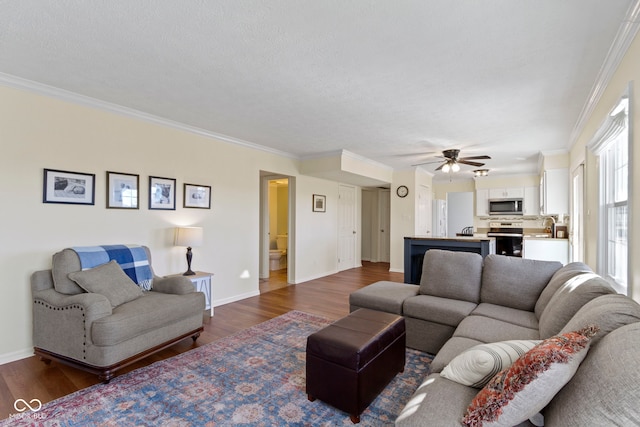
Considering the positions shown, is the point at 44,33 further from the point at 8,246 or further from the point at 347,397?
the point at 347,397

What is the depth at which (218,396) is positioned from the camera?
216cm

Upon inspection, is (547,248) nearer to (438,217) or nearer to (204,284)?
(438,217)

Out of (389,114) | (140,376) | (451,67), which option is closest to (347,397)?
(140,376)

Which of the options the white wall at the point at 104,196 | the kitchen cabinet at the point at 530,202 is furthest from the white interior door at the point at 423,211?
the white wall at the point at 104,196

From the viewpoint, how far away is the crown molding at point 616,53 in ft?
5.73

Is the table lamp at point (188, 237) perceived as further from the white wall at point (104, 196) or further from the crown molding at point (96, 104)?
the crown molding at point (96, 104)

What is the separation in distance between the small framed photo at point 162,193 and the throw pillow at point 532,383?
11.9 ft

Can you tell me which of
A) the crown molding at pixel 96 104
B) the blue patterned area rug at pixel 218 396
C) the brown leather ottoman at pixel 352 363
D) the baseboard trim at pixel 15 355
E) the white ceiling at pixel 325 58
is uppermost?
the white ceiling at pixel 325 58

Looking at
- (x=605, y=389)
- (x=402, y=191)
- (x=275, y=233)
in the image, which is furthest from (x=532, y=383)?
(x=275, y=233)

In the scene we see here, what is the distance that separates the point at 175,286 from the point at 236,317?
1.03 metres

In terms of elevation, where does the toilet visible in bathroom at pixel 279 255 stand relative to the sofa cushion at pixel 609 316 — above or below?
below

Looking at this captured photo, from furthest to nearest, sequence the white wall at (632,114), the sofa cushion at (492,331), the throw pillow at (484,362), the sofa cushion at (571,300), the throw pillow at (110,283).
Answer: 1. the throw pillow at (110,283)
2. the sofa cushion at (492,331)
3. the white wall at (632,114)
4. the sofa cushion at (571,300)
5. the throw pillow at (484,362)

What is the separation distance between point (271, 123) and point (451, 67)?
2121 mm

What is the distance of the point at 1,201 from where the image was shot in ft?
8.57
